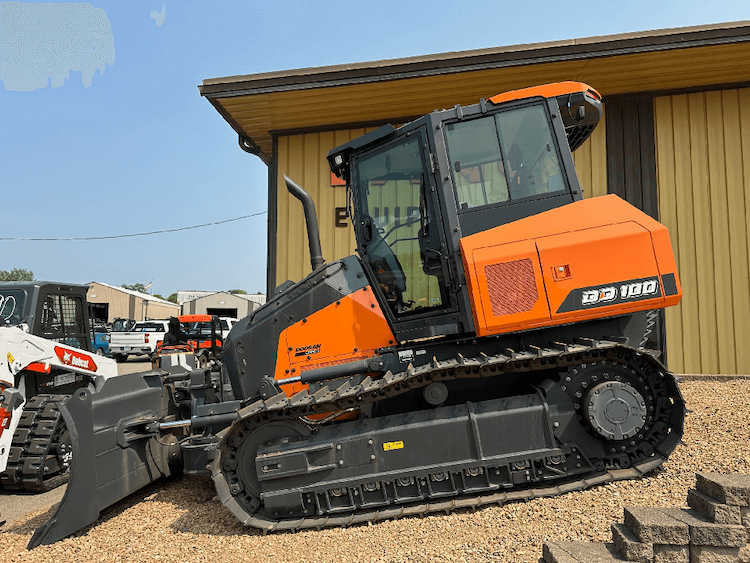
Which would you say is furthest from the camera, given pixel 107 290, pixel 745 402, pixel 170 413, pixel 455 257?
pixel 107 290

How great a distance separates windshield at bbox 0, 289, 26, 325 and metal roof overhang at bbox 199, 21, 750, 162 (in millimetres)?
4609

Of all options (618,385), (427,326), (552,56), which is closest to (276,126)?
(552,56)

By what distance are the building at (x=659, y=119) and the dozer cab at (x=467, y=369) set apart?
466 cm

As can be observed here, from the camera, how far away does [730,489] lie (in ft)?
8.61

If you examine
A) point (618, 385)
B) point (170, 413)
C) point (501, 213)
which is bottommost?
point (170, 413)

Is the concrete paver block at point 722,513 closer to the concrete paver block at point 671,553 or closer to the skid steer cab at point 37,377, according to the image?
the concrete paver block at point 671,553

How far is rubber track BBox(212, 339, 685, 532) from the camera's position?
3.85m

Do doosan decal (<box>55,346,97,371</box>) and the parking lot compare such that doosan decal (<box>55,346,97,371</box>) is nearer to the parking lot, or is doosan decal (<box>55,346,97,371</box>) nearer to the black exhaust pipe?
the parking lot

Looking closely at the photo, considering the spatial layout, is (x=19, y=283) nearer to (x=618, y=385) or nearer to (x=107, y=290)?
(x=618, y=385)

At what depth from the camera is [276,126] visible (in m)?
10.3

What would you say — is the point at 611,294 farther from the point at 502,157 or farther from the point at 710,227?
the point at 710,227

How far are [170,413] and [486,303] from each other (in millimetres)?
3477

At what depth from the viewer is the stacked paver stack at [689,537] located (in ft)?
8.42

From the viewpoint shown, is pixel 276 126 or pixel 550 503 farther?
pixel 276 126
